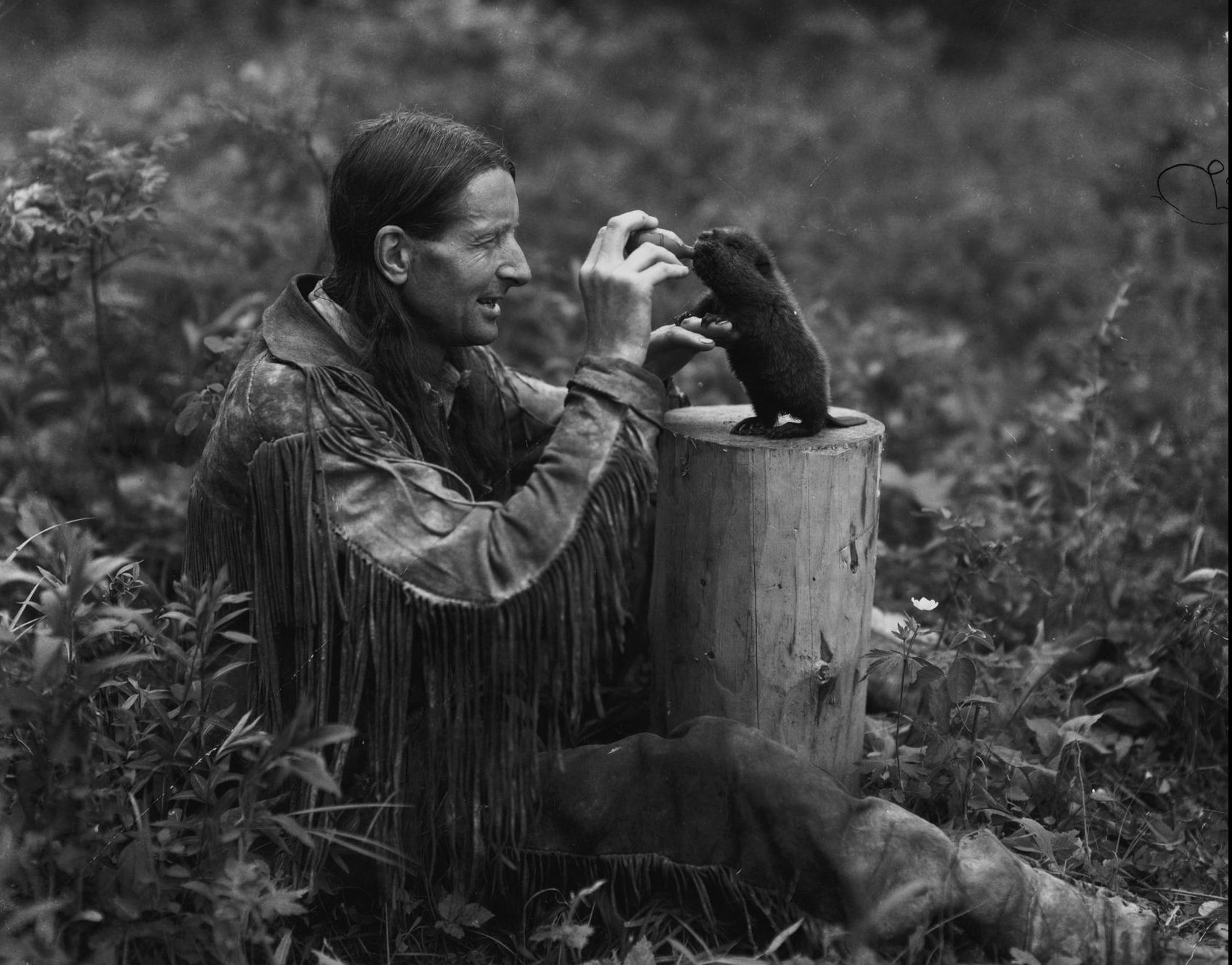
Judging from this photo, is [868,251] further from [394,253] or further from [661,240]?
[394,253]

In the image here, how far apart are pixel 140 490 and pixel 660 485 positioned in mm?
2338

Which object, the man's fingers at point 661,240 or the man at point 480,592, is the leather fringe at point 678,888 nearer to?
the man at point 480,592

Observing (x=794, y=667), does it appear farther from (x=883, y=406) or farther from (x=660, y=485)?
(x=883, y=406)

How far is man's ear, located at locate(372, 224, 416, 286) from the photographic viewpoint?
2676mm

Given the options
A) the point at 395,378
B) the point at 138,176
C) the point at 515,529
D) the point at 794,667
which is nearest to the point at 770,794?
the point at 794,667

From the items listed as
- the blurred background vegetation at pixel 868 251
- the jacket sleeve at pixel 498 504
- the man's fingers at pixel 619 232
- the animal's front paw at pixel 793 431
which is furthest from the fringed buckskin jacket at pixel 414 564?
the blurred background vegetation at pixel 868 251

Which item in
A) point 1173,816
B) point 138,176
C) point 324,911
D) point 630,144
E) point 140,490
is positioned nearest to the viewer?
point 324,911

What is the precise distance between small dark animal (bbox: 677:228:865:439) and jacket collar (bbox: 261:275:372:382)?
2.79ft

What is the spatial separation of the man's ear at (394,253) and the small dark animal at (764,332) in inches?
26.6

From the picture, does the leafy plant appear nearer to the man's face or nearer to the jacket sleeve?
the jacket sleeve

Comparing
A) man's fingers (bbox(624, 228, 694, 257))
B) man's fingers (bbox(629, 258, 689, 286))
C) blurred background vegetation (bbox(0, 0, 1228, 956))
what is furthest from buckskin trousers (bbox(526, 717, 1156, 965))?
man's fingers (bbox(624, 228, 694, 257))

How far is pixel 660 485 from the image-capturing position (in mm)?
2975

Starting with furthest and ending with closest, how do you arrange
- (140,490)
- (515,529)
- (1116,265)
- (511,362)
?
1. (1116,265)
2. (511,362)
3. (140,490)
4. (515,529)

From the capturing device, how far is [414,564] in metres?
2.40
